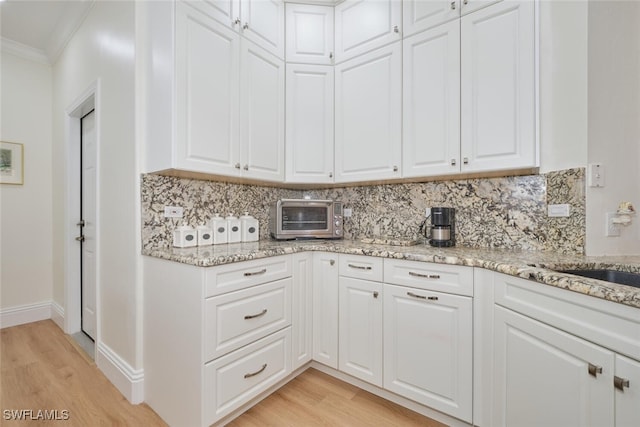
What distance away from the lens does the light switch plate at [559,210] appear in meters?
1.60

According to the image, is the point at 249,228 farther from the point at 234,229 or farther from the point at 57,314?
the point at 57,314

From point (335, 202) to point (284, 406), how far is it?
1.41 m

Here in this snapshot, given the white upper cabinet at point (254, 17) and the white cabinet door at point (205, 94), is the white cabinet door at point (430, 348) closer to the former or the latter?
the white cabinet door at point (205, 94)

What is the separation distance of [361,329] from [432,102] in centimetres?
153

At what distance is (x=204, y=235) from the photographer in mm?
1966

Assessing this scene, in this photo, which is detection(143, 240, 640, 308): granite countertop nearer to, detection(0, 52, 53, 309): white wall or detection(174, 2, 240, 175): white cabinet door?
detection(174, 2, 240, 175): white cabinet door

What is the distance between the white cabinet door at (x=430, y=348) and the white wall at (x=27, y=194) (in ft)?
11.7

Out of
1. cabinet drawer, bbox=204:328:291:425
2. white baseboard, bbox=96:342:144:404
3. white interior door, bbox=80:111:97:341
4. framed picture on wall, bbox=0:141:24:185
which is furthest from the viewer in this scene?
framed picture on wall, bbox=0:141:24:185

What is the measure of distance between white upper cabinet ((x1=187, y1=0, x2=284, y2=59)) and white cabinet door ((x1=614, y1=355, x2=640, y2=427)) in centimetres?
244

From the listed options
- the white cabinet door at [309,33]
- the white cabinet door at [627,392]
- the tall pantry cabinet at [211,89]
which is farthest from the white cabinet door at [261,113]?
the white cabinet door at [627,392]

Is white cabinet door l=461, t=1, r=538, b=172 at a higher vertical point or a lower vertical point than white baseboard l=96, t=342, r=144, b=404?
higher

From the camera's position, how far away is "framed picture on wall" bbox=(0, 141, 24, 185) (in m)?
2.77

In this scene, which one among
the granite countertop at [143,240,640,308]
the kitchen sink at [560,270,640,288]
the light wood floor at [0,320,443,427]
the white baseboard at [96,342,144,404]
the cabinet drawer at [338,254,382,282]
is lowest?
the light wood floor at [0,320,443,427]

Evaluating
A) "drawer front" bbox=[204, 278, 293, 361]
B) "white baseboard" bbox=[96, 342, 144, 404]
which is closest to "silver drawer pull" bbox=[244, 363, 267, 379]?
"drawer front" bbox=[204, 278, 293, 361]
